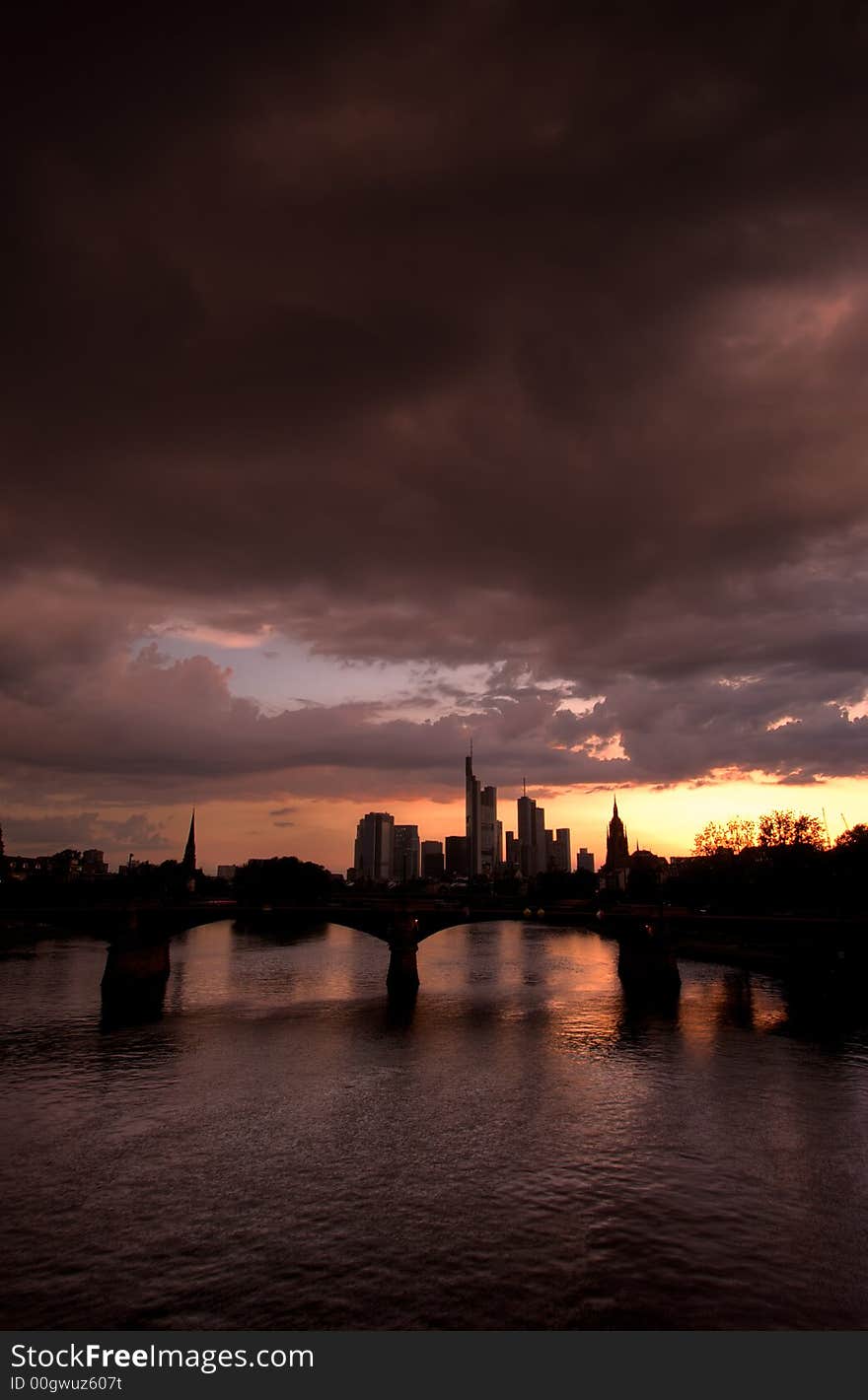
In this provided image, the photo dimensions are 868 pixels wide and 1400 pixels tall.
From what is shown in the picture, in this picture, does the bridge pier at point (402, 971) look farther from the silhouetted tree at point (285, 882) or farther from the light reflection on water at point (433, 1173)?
the silhouetted tree at point (285, 882)

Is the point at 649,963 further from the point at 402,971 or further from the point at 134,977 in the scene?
the point at 134,977

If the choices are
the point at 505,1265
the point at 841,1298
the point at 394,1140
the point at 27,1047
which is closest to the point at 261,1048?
the point at 27,1047

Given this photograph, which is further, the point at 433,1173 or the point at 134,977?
the point at 134,977

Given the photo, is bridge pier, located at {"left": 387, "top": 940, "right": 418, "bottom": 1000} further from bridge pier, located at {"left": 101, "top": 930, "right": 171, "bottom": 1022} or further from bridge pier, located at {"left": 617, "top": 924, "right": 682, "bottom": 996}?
bridge pier, located at {"left": 617, "top": 924, "right": 682, "bottom": 996}

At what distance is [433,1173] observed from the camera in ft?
94.8

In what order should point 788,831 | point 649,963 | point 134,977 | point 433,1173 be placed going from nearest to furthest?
point 433,1173, point 134,977, point 649,963, point 788,831

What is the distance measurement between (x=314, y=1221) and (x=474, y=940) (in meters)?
116

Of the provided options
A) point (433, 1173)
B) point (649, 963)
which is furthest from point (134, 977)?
point (433, 1173)

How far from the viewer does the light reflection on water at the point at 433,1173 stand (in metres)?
20.5

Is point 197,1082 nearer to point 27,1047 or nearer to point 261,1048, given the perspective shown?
point 261,1048

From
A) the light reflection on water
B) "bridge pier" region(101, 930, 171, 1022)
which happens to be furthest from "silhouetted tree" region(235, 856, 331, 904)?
the light reflection on water

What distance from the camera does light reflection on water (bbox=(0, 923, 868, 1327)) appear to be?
67.2 ft

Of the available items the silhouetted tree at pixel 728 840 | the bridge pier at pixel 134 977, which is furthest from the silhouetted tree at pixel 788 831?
the bridge pier at pixel 134 977
